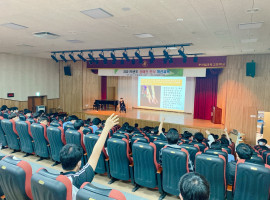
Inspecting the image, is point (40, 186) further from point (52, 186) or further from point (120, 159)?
point (120, 159)

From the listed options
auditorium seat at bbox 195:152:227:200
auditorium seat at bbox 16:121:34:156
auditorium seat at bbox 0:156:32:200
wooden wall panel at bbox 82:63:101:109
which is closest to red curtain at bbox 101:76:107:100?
wooden wall panel at bbox 82:63:101:109

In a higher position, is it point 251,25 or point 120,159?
point 251,25

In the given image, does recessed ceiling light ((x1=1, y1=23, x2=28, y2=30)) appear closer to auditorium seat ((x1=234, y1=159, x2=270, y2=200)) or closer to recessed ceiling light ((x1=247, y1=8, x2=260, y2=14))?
recessed ceiling light ((x1=247, y1=8, x2=260, y2=14))

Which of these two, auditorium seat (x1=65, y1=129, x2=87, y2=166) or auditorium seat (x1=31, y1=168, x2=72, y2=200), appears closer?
auditorium seat (x1=31, y1=168, x2=72, y2=200)

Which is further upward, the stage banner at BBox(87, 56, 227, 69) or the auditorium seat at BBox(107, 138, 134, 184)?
the stage banner at BBox(87, 56, 227, 69)

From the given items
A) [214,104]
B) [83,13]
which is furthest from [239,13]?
[214,104]

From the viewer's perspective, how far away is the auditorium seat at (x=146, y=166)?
3490 mm

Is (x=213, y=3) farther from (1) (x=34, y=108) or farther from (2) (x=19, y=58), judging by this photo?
(1) (x=34, y=108)

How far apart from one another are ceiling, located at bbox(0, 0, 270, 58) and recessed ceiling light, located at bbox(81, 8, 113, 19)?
14 centimetres

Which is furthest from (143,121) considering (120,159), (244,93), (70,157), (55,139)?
(70,157)

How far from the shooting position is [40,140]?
16.2 feet

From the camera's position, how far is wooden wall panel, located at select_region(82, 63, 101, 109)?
14938 millimetres

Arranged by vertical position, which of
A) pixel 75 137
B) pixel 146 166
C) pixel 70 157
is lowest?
pixel 146 166

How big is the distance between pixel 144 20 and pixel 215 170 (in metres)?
3.82
